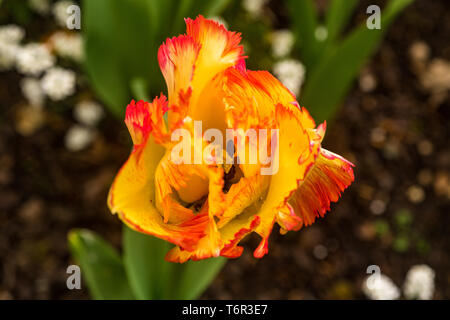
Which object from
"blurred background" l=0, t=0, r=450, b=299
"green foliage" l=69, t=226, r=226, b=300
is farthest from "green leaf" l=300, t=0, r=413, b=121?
"green foliage" l=69, t=226, r=226, b=300

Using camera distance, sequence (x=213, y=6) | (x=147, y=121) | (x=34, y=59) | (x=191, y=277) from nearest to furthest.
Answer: (x=147, y=121) → (x=191, y=277) → (x=213, y=6) → (x=34, y=59)

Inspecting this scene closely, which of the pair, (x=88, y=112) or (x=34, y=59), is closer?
(x=34, y=59)

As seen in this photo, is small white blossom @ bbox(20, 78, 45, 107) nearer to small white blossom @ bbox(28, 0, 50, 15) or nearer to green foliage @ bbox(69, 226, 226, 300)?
small white blossom @ bbox(28, 0, 50, 15)

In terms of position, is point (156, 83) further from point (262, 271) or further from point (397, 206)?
point (397, 206)

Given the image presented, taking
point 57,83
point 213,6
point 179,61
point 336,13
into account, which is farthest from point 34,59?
point 179,61

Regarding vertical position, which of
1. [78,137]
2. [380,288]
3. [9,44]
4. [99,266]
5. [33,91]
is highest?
[9,44]

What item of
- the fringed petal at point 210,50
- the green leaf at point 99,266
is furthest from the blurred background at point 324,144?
the fringed petal at point 210,50

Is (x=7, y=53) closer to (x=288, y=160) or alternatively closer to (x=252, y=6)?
(x=252, y=6)

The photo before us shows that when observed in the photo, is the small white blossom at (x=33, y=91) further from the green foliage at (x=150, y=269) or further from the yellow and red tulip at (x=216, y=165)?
the yellow and red tulip at (x=216, y=165)
